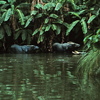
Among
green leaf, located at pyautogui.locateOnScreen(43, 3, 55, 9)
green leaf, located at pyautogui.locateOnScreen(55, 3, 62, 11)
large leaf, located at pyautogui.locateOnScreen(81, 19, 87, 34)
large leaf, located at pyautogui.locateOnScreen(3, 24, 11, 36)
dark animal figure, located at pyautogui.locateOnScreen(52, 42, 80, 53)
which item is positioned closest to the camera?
large leaf, located at pyautogui.locateOnScreen(81, 19, 87, 34)

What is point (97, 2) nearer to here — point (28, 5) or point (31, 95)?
point (28, 5)

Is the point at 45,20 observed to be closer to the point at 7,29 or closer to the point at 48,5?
the point at 48,5

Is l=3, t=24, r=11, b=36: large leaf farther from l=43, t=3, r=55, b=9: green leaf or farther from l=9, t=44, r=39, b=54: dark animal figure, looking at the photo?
l=43, t=3, r=55, b=9: green leaf

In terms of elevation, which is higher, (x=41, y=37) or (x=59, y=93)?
(x=59, y=93)

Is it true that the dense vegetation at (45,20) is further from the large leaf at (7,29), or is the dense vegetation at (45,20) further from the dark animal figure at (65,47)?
the dark animal figure at (65,47)

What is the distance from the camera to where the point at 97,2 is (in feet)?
62.0

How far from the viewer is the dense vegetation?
58.6 feet

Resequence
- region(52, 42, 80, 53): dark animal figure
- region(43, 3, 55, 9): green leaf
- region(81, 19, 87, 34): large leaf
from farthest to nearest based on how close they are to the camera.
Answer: region(52, 42, 80, 53): dark animal figure → region(43, 3, 55, 9): green leaf → region(81, 19, 87, 34): large leaf

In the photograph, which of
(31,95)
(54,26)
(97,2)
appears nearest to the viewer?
(31,95)

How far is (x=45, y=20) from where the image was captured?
1791cm

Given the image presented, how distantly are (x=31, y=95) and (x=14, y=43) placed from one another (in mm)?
16017

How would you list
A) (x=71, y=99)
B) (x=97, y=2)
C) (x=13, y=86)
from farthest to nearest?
(x=97, y=2) → (x=13, y=86) → (x=71, y=99)

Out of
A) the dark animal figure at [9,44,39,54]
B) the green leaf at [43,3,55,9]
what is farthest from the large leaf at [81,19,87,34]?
the dark animal figure at [9,44,39,54]

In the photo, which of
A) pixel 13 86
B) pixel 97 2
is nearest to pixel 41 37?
pixel 97 2
